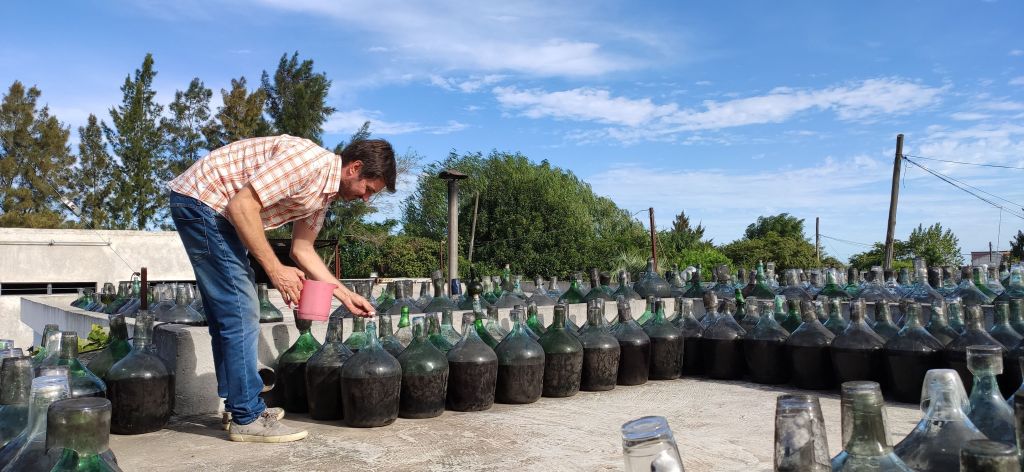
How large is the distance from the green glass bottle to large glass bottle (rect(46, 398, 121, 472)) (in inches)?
154

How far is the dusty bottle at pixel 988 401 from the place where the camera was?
1.59 meters

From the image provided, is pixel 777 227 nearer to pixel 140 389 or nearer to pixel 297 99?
pixel 297 99

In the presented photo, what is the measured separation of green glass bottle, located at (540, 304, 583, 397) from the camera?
5.14 m

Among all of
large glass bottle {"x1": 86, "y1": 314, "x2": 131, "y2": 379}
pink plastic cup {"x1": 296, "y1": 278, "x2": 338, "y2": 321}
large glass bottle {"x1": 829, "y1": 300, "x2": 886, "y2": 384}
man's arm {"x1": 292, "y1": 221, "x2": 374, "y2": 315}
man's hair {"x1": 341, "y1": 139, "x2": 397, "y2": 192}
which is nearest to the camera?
pink plastic cup {"x1": 296, "y1": 278, "x2": 338, "y2": 321}

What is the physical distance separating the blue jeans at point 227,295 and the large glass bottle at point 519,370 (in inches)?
61.9

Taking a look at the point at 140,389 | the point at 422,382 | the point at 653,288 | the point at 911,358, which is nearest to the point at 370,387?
the point at 422,382

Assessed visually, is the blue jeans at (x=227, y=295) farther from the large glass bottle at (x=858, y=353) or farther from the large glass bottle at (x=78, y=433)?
the large glass bottle at (x=858, y=353)

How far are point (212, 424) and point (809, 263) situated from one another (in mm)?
34321

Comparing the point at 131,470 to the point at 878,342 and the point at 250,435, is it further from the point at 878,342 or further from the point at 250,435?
the point at 878,342

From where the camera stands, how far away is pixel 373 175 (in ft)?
12.6

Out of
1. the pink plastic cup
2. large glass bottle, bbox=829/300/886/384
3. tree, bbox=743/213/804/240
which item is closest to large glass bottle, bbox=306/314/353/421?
the pink plastic cup

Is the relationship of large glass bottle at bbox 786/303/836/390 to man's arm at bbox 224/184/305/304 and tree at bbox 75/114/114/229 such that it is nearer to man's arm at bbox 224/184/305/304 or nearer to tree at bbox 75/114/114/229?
man's arm at bbox 224/184/305/304

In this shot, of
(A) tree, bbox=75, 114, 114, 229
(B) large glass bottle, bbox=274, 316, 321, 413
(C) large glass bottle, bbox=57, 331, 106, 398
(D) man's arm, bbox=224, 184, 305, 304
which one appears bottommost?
(B) large glass bottle, bbox=274, 316, 321, 413

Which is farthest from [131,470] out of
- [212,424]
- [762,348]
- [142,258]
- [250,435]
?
[142,258]
